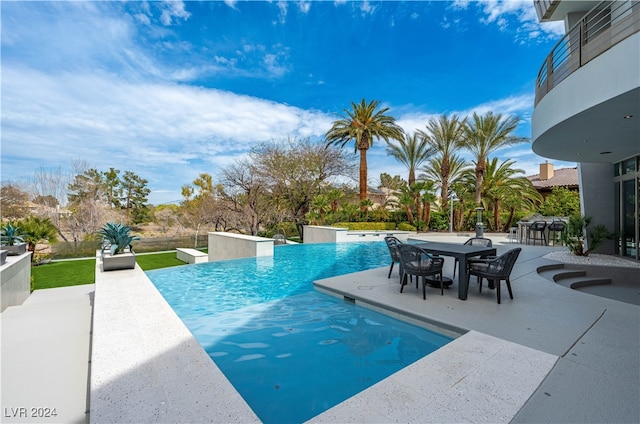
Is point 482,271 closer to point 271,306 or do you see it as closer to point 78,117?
point 271,306

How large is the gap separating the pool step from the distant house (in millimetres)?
20403

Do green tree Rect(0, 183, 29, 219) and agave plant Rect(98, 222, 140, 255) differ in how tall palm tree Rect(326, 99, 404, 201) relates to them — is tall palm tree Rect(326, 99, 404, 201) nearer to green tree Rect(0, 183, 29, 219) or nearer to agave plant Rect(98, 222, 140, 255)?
agave plant Rect(98, 222, 140, 255)

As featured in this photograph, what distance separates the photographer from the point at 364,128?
23.0 metres

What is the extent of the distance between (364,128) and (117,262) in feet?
65.4

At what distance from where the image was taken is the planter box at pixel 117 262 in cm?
676

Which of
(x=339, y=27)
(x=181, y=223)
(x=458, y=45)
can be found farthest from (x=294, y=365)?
(x=181, y=223)

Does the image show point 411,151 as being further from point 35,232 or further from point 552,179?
point 35,232

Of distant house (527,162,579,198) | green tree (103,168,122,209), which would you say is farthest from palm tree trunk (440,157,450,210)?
green tree (103,168,122,209)

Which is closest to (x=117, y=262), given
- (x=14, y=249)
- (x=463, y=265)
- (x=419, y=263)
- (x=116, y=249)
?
(x=116, y=249)

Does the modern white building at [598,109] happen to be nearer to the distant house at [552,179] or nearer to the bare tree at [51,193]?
the distant house at [552,179]

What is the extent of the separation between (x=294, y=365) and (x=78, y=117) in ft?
69.7

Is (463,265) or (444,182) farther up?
(444,182)

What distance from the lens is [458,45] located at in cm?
1553

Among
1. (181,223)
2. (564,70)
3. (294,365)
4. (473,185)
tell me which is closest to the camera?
(294,365)
